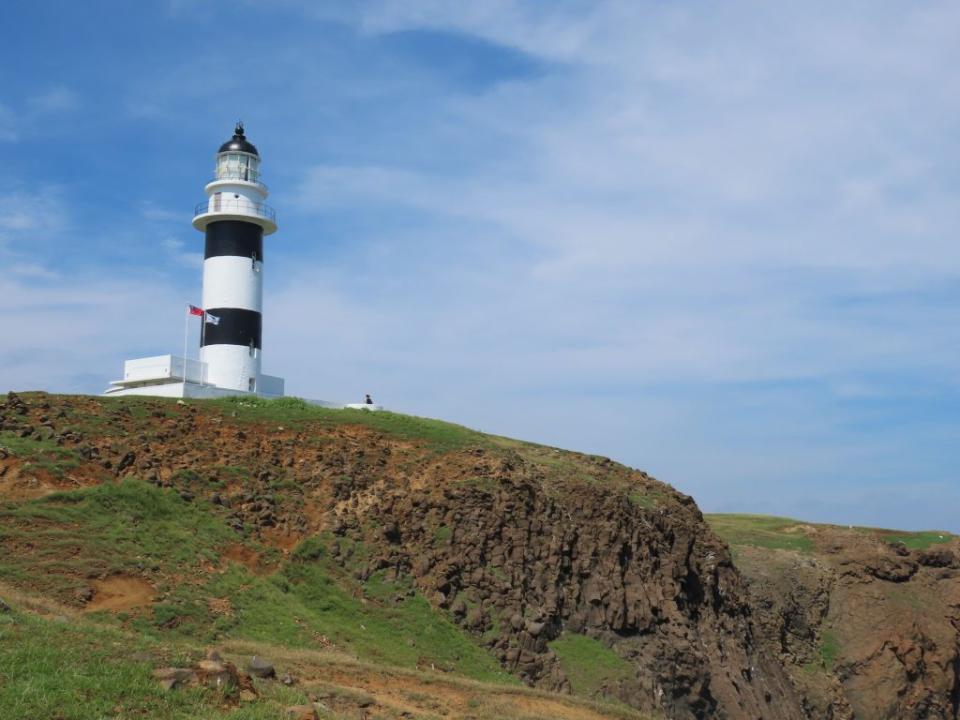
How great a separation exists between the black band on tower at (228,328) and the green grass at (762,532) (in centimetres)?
2336

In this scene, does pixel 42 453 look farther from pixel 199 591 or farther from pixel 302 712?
pixel 302 712

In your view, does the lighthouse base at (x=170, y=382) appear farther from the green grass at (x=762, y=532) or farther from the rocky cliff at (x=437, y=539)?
the green grass at (x=762, y=532)

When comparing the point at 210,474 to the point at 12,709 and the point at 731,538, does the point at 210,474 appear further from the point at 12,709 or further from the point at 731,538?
the point at 731,538

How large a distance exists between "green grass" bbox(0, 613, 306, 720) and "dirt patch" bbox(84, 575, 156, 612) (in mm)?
6494

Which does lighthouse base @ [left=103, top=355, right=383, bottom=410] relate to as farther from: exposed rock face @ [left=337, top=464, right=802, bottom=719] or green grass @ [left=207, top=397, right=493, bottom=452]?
exposed rock face @ [left=337, top=464, right=802, bottom=719]

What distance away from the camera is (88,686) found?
12.9m

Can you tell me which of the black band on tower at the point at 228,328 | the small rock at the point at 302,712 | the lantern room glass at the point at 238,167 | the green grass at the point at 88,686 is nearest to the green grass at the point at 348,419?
the black band on tower at the point at 228,328

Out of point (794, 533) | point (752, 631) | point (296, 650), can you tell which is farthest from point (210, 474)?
point (794, 533)

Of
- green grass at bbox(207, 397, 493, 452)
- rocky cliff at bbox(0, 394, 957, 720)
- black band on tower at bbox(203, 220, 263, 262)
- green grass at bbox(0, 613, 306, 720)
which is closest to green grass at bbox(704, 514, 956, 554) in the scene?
rocky cliff at bbox(0, 394, 957, 720)

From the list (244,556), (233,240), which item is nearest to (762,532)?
(233,240)

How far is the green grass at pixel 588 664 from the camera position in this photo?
26.6 meters

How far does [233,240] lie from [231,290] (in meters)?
2.11

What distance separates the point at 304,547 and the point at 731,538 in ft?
88.0

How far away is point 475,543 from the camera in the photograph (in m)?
28.7
